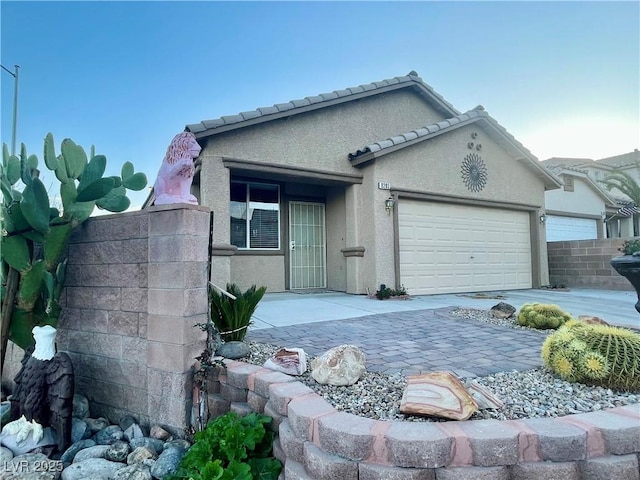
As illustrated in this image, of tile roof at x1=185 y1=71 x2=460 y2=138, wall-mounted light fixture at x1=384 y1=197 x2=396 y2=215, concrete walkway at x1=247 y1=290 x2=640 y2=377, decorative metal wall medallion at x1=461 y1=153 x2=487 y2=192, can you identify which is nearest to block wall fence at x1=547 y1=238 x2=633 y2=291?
concrete walkway at x1=247 y1=290 x2=640 y2=377

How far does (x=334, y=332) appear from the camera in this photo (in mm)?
4590

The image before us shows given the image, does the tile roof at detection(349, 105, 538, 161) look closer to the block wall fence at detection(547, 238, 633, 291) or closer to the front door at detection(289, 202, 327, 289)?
the front door at detection(289, 202, 327, 289)

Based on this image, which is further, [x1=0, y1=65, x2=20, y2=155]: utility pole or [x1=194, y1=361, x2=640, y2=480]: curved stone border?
[x1=0, y1=65, x2=20, y2=155]: utility pole

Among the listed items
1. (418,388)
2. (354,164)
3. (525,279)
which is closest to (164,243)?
(418,388)

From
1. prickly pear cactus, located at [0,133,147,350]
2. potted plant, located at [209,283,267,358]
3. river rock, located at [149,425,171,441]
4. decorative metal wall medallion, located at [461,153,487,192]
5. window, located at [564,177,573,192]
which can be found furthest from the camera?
window, located at [564,177,573,192]

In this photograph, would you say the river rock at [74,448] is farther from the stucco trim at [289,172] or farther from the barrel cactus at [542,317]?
the stucco trim at [289,172]

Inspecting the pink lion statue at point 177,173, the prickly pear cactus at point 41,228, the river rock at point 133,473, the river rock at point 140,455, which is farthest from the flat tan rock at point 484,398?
the prickly pear cactus at point 41,228

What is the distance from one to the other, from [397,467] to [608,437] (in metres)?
1.10

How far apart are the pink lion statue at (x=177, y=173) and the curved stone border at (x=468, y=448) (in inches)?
82.0

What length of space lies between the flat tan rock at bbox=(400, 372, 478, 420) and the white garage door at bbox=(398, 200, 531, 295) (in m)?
6.63

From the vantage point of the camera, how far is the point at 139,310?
3195 mm

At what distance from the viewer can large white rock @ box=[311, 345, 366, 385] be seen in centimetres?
262

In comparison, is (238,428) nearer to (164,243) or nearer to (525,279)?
(164,243)

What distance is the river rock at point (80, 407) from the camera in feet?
10.8
